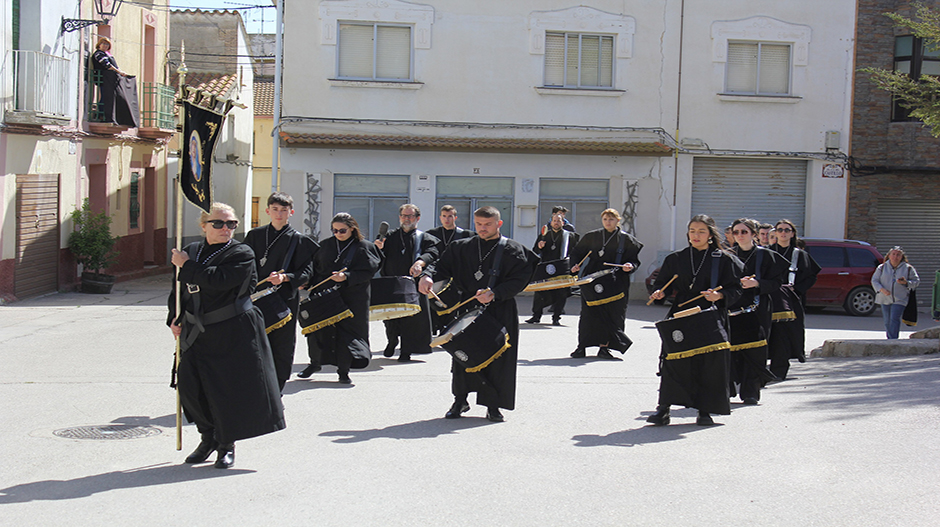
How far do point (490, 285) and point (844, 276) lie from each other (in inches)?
544

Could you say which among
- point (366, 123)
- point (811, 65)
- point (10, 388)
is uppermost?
point (811, 65)

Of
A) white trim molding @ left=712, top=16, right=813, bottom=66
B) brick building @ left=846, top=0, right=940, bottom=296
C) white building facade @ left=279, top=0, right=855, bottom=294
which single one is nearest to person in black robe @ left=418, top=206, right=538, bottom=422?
white building facade @ left=279, top=0, right=855, bottom=294

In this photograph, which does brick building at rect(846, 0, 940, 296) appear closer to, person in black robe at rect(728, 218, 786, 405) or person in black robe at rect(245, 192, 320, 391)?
person in black robe at rect(728, 218, 786, 405)

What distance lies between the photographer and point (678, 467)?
6.37 meters

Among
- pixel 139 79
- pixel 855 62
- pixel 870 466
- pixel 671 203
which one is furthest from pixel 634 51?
pixel 870 466

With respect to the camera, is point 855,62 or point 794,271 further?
point 855,62

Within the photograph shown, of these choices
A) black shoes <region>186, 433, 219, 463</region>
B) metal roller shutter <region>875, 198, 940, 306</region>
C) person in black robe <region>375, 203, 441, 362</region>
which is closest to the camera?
black shoes <region>186, 433, 219, 463</region>

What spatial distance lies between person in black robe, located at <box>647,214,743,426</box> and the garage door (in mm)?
13887

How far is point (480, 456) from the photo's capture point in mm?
6641

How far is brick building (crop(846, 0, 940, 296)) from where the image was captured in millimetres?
22500

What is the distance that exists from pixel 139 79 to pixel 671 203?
13.5 m

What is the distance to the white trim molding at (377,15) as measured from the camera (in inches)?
828

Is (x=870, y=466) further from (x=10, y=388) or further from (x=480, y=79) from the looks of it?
(x=480, y=79)

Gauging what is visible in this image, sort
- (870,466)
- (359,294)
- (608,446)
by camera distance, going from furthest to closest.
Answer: (359,294)
(608,446)
(870,466)
